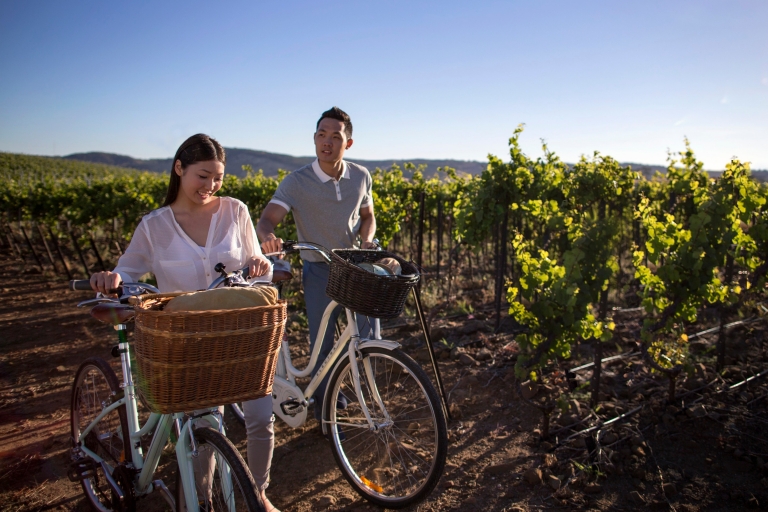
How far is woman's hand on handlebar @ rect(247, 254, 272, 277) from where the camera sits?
234cm

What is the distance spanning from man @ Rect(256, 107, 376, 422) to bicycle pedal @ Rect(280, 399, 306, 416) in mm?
392

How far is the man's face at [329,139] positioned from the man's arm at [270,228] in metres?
0.41

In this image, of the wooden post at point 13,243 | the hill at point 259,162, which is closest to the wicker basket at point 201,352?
the wooden post at point 13,243

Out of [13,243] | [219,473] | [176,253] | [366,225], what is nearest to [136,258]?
[176,253]

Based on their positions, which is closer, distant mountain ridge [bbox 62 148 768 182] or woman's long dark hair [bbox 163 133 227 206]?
woman's long dark hair [bbox 163 133 227 206]

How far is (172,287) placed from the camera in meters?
2.38

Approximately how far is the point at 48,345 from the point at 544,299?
540 cm

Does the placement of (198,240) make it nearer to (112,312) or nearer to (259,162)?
(112,312)

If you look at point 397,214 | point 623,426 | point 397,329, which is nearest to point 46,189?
point 397,214

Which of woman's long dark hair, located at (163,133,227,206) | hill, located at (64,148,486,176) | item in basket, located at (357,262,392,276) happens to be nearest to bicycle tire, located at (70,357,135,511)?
woman's long dark hair, located at (163,133,227,206)

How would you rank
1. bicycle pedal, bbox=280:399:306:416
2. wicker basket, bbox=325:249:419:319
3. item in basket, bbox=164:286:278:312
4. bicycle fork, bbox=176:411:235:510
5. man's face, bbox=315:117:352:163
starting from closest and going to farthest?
item in basket, bbox=164:286:278:312 < bicycle fork, bbox=176:411:235:510 < wicker basket, bbox=325:249:419:319 < bicycle pedal, bbox=280:399:306:416 < man's face, bbox=315:117:352:163

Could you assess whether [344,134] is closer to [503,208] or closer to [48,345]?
[503,208]

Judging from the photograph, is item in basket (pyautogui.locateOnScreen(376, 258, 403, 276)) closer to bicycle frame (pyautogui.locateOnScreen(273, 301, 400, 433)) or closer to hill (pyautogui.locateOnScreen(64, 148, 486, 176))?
bicycle frame (pyautogui.locateOnScreen(273, 301, 400, 433))

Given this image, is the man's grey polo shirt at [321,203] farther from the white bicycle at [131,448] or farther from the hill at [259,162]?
the hill at [259,162]
